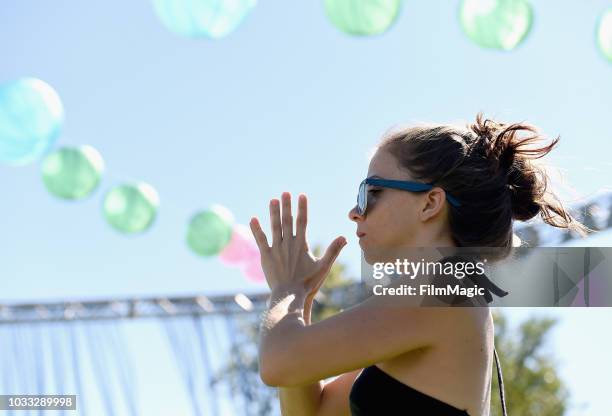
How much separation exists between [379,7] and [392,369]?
355 cm

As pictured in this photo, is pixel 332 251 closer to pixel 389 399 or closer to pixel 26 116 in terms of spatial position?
pixel 389 399

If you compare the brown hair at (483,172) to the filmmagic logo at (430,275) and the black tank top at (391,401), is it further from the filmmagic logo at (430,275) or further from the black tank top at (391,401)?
the black tank top at (391,401)

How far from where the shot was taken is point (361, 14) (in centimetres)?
502

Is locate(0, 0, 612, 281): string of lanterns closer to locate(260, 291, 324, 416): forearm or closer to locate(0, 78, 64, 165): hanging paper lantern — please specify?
locate(0, 78, 64, 165): hanging paper lantern

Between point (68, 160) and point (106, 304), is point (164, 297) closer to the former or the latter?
point (106, 304)

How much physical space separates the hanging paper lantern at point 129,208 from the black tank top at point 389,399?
505 cm

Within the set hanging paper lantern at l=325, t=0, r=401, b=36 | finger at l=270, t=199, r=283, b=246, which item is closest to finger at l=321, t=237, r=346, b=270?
finger at l=270, t=199, r=283, b=246

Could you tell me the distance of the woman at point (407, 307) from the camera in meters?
1.74

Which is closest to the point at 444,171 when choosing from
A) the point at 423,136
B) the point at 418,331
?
the point at 423,136

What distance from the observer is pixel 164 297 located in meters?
11.1

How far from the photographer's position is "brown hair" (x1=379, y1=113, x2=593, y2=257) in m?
1.91

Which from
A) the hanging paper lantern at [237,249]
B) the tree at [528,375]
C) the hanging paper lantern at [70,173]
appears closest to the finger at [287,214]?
the hanging paper lantern at [70,173]

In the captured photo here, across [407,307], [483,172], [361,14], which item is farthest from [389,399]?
[361,14]

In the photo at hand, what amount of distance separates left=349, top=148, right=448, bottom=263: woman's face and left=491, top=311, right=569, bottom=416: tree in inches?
561
